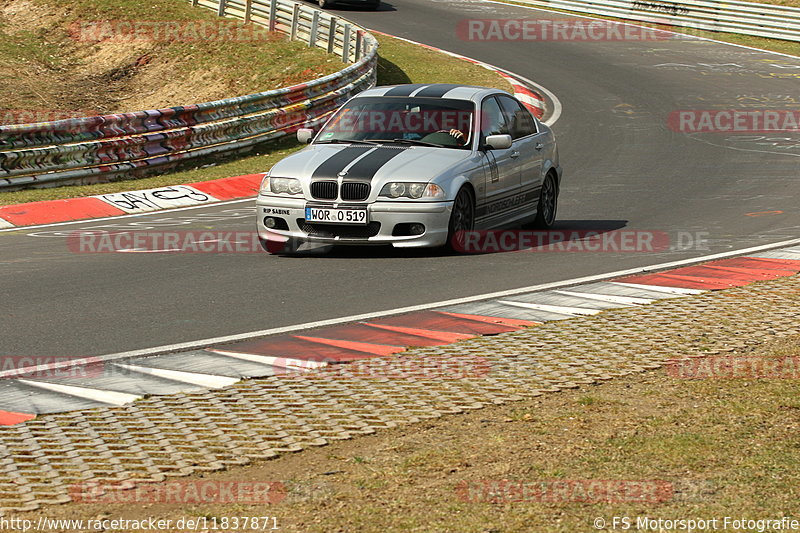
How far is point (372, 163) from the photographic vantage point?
459 inches

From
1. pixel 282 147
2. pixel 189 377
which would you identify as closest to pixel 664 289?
pixel 189 377

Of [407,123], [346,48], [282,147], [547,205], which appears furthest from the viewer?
[346,48]

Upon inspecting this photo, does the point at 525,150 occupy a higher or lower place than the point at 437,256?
higher

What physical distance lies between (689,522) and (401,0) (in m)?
40.2

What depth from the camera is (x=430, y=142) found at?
12281 mm

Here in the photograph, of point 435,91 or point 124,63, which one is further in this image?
point 124,63

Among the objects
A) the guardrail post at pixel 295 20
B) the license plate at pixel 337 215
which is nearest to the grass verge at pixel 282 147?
the guardrail post at pixel 295 20

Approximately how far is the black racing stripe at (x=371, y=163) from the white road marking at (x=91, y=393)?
5058mm

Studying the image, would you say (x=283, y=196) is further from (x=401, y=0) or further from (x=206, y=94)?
(x=401, y=0)

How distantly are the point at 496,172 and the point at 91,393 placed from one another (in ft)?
21.6

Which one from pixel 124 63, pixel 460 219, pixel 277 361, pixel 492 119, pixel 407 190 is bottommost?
pixel 124 63

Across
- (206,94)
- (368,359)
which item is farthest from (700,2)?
(368,359)

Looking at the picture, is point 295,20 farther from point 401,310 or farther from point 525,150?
point 401,310

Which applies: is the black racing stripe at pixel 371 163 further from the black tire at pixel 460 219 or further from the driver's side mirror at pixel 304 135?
the driver's side mirror at pixel 304 135
